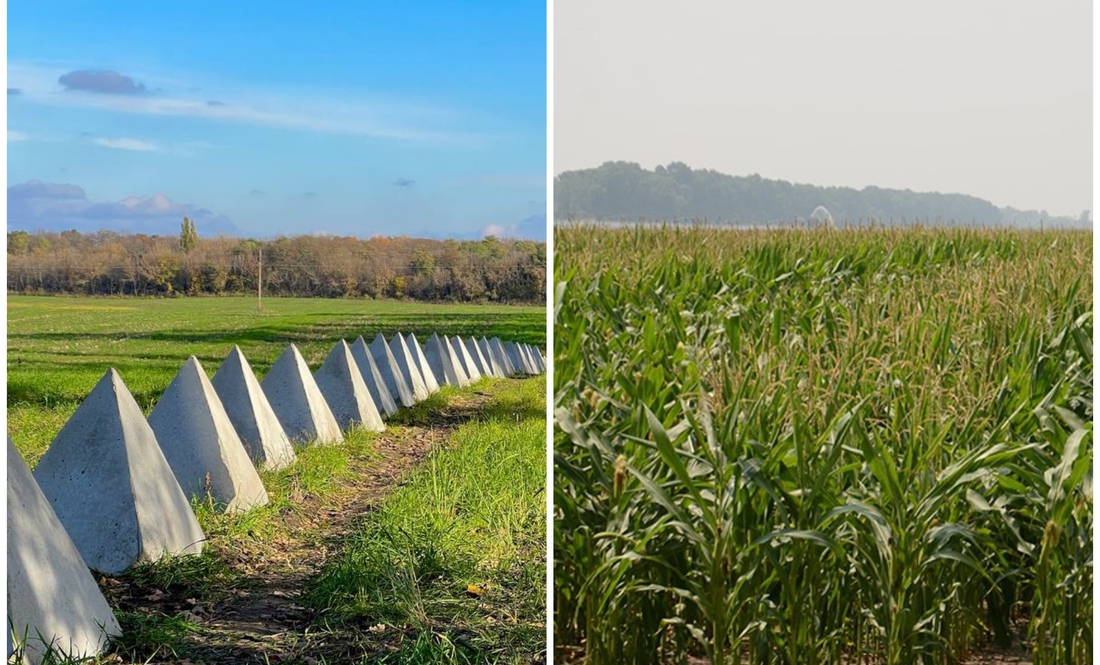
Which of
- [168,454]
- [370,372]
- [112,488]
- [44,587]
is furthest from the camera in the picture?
[370,372]

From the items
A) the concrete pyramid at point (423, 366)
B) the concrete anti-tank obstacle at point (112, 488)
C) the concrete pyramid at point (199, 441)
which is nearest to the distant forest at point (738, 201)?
the concrete pyramid at point (423, 366)

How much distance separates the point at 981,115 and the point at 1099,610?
49.6 inches

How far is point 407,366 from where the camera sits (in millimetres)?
3064

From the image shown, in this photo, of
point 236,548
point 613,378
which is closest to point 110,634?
point 236,548

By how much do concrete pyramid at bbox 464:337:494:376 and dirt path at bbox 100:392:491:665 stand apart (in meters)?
0.07

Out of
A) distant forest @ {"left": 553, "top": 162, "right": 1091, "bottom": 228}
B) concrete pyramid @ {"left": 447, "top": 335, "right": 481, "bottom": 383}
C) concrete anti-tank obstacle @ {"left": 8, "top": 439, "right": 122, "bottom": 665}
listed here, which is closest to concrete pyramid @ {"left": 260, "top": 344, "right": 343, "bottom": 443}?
concrete pyramid @ {"left": 447, "top": 335, "right": 481, "bottom": 383}

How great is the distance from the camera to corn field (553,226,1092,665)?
8.35ft

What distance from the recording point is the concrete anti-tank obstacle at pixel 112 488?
2766mm

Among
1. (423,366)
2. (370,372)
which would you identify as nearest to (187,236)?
(370,372)

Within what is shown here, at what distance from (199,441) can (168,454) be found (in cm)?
8

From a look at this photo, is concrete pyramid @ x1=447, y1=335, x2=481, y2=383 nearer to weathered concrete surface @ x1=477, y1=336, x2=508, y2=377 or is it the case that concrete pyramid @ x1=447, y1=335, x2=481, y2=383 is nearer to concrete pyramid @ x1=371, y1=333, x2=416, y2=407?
weathered concrete surface @ x1=477, y1=336, x2=508, y2=377

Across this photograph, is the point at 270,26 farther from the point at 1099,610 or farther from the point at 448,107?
the point at 1099,610

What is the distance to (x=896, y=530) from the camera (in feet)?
8.28

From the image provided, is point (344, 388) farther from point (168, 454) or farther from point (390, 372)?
point (168, 454)
